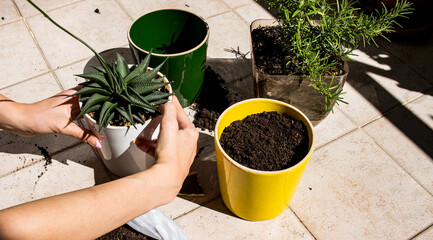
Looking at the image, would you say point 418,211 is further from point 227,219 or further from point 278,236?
point 227,219

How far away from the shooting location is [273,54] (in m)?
1.66

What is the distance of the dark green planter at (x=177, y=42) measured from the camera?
161cm

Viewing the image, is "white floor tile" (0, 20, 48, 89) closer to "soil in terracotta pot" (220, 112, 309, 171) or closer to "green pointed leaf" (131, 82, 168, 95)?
"green pointed leaf" (131, 82, 168, 95)

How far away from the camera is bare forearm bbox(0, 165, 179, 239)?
35.2 inches

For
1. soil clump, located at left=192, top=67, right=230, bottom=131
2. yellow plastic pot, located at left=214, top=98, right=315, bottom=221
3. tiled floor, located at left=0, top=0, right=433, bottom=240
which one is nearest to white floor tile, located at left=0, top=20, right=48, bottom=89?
tiled floor, located at left=0, top=0, right=433, bottom=240

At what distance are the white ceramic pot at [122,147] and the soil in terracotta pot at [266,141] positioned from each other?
1.02 feet

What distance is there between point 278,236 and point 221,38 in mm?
1342

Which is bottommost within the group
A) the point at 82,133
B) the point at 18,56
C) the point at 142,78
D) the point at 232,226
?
the point at 232,226

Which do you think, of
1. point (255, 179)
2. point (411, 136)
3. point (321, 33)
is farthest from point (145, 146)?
point (411, 136)

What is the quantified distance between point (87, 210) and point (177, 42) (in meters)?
1.13

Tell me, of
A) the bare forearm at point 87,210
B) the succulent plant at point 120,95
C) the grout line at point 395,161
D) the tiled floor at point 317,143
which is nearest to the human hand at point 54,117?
the succulent plant at point 120,95

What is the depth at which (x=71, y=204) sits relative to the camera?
96 cm

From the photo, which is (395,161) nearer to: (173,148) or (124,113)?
(173,148)

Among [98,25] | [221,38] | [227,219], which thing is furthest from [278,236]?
[98,25]
